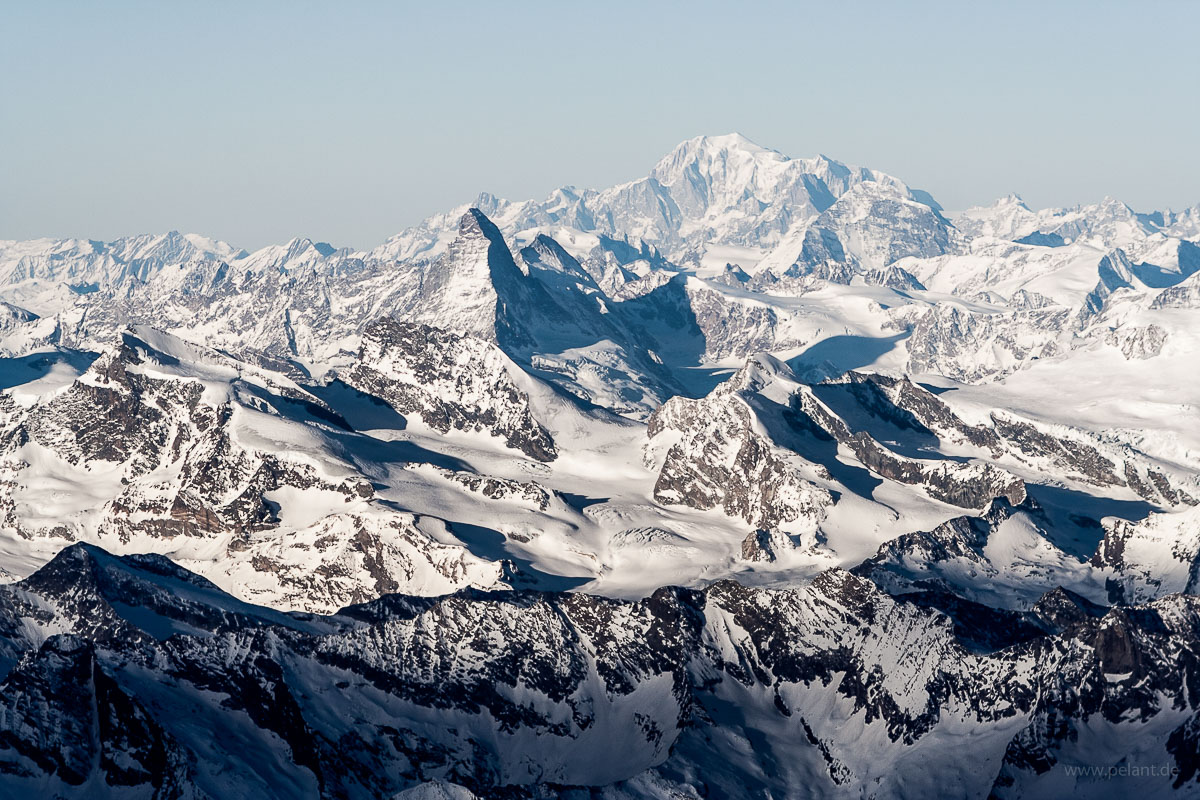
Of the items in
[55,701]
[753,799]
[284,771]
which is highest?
[55,701]

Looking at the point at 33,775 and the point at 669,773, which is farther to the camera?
the point at 669,773

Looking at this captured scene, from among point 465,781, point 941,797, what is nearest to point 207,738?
point 465,781

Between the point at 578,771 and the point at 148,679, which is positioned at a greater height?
the point at 148,679

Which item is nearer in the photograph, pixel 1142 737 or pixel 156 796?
pixel 156 796

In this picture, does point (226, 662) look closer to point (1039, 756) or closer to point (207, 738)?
point (207, 738)

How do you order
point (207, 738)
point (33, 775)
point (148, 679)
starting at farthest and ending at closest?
1. point (148, 679)
2. point (207, 738)
3. point (33, 775)

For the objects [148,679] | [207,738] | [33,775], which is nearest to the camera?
[33,775]

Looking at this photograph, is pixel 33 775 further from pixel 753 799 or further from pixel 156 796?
pixel 753 799

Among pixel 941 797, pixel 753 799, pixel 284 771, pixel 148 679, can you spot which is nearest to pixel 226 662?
pixel 148 679

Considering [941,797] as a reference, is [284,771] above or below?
above
